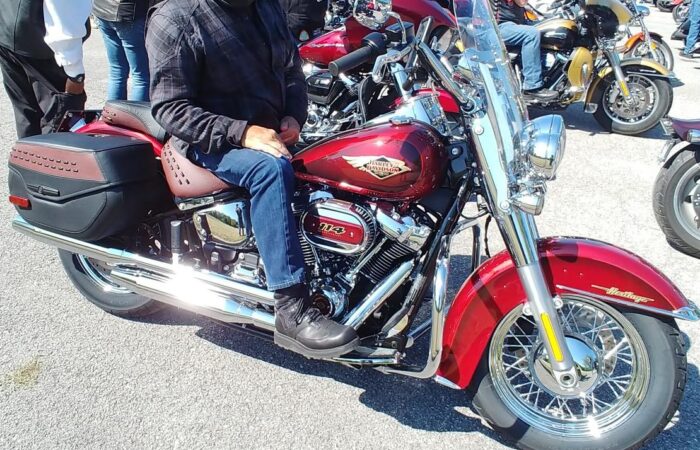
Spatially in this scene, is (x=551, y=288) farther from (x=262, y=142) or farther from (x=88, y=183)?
(x=88, y=183)

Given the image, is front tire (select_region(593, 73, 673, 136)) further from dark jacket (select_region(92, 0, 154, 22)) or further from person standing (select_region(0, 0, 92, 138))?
person standing (select_region(0, 0, 92, 138))

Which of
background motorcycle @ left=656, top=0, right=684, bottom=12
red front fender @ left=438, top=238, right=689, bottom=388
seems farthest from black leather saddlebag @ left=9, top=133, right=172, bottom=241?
background motorcycle @ left=656, top=0, right=684, bottom=12

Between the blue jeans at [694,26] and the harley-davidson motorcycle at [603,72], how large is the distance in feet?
15.9

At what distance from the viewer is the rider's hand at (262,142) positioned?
2193 mm

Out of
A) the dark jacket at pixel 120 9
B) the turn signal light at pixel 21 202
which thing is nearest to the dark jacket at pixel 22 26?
the dark jacket at pixel 120 9

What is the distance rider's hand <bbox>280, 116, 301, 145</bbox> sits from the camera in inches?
96.7

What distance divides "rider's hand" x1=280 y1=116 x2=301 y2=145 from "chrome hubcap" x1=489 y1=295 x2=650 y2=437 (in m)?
1.15

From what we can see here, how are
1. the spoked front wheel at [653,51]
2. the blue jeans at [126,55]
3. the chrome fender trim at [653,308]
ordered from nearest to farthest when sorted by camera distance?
1. the chrome fender trim at [653,308]
2. the blue jeans at [126,55]
3. the spoked front wheel at [653,51]

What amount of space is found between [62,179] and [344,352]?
58.4 inches

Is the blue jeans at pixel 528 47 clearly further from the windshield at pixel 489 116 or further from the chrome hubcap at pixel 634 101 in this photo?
the windshield at pixel 489 116

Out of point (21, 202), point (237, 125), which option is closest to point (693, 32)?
point (237, 125)

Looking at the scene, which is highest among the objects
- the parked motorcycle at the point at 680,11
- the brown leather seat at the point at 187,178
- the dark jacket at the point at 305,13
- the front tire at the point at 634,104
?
the brown leather seat at the point at 187,178

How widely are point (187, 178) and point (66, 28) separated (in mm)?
1575

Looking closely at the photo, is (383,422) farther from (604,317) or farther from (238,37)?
(238,37)
